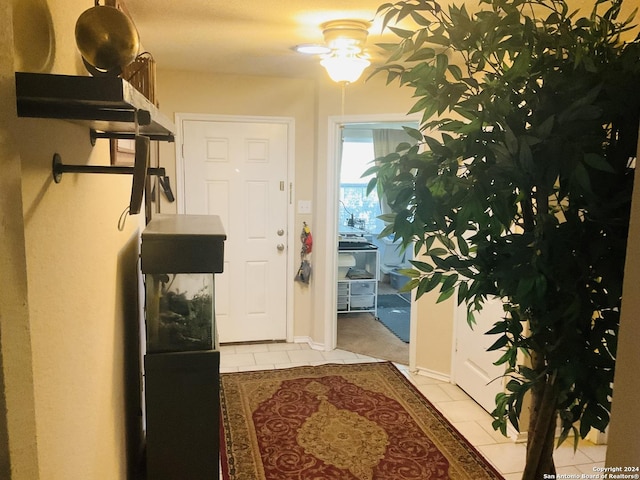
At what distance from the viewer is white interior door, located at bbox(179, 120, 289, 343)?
414 centimetres

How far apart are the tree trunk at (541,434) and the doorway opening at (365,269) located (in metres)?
1.98

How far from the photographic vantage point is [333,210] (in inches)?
161

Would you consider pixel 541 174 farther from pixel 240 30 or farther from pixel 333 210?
pixel 333 210

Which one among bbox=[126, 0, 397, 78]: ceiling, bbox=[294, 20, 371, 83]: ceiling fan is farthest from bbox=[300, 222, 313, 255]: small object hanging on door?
bbox=[294, 20, 371, 83]: ceiling fan

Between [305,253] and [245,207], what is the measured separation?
66 centimetres

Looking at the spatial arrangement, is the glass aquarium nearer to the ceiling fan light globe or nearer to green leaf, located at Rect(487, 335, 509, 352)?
green leaf, located at Rect(487, 335, 509, 352)

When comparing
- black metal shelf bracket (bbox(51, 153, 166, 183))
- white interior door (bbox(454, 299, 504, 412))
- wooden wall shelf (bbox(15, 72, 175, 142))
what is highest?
wooden wall shelf (bbox(15, 72, 175, 142))

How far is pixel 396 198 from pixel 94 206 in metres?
0.89

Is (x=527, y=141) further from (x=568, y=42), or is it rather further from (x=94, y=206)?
(x=94, y=206)

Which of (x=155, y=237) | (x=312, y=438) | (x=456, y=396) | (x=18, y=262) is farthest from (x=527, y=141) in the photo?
(x=456, y=396)

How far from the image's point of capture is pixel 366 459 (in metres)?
2.60

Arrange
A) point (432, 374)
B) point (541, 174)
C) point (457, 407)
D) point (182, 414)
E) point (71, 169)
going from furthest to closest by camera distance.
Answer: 1. point (432, 374)
2. point (457, 407)
3. point (182, 414)
4. point (71, 169)
5. point (541, 174)

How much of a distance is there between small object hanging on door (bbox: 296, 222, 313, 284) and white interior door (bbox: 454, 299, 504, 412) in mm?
1386

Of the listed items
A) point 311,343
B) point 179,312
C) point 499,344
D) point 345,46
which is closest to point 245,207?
point 311,343
